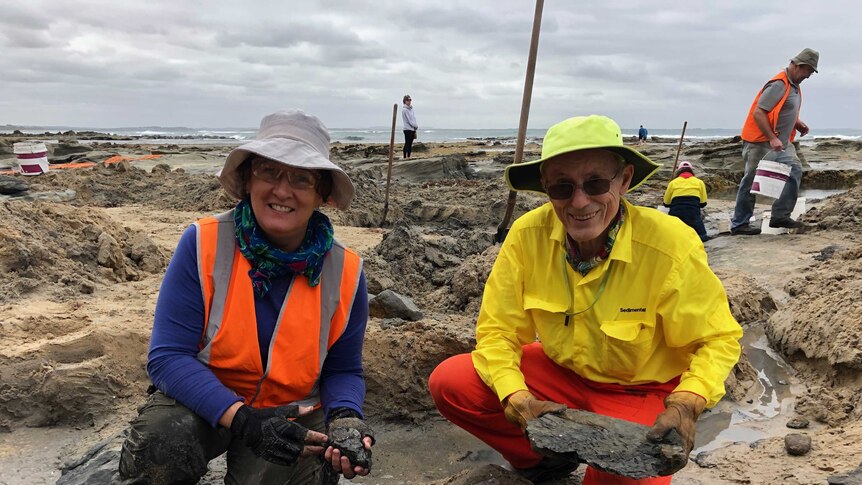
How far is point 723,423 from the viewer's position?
2889mm

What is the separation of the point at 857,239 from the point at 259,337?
652 cm

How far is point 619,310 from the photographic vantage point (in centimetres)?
207

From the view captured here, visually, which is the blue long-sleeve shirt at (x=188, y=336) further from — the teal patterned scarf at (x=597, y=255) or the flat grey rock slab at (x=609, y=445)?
the teal patterned scarf at (x=597, y=255)

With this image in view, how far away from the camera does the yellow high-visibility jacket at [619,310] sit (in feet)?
6.47

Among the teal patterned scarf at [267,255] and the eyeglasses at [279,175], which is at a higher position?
the eyeglasses at [279,175]

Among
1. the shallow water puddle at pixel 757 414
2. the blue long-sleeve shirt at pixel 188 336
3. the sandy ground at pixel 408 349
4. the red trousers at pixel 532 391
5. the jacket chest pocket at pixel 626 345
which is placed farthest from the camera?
the shallow water puddle at pixel 757 414

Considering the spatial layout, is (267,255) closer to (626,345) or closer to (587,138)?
(587,138)

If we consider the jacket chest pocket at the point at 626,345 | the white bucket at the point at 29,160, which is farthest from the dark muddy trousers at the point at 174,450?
the white bucket at the point at 29,160

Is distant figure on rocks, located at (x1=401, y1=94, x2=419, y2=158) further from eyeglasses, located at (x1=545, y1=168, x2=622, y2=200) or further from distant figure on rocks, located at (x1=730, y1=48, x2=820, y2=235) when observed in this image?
eyeglasses, located at (x1=545, y1=168, x2=622, y2=200)

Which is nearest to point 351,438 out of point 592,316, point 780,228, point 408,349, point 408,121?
point 592,316

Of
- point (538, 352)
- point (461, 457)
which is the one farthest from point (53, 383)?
point (538, 352)

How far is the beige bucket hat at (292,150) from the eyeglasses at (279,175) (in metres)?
0.05

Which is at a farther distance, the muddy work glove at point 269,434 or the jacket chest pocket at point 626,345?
the jacket chest pocket at point 626,345

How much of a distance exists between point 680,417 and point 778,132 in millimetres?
5738
